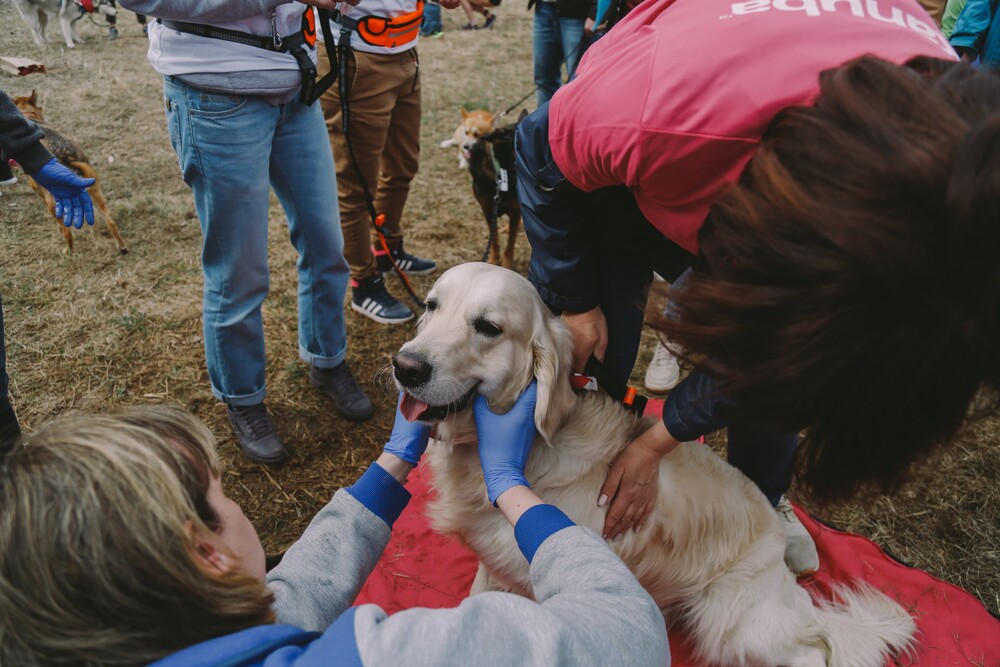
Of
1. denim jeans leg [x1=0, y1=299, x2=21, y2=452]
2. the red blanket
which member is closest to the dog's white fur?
denim jeans leg [x1=0, y1=299, x2=21, y2=452]

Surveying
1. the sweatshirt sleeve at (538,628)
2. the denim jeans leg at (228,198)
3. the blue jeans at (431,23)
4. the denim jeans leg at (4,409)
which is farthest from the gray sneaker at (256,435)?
the blue jeans at (431,23)

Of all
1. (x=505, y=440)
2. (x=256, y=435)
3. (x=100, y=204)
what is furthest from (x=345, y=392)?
(x=100, y=204)

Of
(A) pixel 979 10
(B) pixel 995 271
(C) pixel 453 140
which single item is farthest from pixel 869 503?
(C) pixel 453 140

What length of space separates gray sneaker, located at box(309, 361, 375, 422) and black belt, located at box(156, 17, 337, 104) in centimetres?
133

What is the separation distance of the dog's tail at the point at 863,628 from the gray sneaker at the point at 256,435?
2.18 meters

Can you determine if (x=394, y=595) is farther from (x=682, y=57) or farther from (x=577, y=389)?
(x=682, y=57)

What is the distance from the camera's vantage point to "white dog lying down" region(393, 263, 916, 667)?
1723 millimetres

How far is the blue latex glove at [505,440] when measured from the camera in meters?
1.51

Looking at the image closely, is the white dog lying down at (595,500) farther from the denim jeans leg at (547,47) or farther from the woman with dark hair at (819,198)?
the denim jeans leg at (547,47)

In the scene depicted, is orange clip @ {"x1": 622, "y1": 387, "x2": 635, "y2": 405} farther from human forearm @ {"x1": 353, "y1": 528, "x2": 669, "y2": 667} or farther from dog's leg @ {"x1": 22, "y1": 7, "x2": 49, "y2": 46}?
dog's leg @ {"x1": 22, "y1": 7, "x2": 49, "y2": 46}

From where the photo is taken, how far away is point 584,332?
1.84m

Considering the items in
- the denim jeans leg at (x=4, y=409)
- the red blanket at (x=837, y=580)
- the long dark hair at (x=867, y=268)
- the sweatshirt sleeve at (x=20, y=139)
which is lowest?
the red blanket at (x=837, y=580)

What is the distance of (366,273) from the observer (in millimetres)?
3602

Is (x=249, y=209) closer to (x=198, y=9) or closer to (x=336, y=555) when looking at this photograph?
(x=198, y=9)
